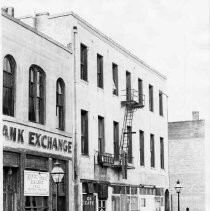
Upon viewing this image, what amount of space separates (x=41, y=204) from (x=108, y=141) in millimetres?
7842

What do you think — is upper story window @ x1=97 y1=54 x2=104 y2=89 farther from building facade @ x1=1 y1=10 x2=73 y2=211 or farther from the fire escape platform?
building facade @ x1=1 y1=10 x2=73 y2=211

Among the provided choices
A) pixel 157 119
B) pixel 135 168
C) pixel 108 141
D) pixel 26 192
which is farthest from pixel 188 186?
pixel 26 192

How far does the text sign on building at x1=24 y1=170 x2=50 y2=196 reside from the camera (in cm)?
2295

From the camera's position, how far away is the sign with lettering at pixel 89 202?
27778mm

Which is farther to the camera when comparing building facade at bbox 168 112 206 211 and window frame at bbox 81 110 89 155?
building facade at bbox 168 112 206 211

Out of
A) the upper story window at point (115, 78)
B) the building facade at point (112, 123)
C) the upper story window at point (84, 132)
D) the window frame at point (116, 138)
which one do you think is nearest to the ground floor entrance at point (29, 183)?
the building facade at point (112, 123)

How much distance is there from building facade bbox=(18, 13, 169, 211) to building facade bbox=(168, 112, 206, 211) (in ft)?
33.2

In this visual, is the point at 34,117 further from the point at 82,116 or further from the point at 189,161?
the point at 189,161

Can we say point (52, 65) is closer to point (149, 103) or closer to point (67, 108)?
point (67, 108)

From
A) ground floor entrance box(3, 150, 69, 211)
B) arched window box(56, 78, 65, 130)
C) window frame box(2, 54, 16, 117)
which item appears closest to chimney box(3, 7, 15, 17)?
arched window box(56, 78, 65, 130)

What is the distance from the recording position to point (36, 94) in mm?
24219

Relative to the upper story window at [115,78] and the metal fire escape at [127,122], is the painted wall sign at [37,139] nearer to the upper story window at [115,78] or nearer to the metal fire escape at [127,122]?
the metal fire escape at [127,122]

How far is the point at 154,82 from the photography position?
39.5m

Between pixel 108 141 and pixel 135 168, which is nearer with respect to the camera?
pixel 108 141
